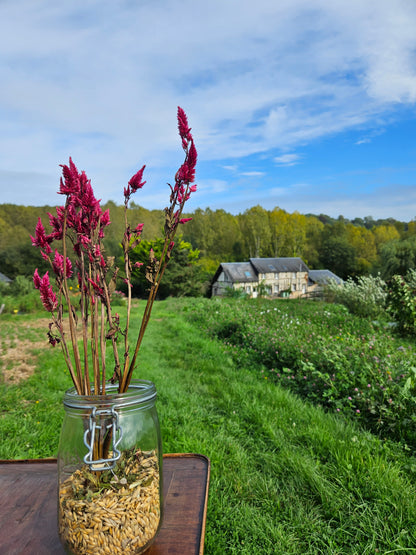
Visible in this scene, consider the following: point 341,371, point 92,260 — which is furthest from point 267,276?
point 92,260

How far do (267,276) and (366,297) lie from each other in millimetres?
18497

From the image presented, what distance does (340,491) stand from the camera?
2357 millimetres

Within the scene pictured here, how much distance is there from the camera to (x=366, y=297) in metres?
13.2

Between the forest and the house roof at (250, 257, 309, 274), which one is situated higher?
the forest

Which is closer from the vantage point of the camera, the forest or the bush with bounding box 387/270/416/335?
the bush with bounding box 387/270/416/335

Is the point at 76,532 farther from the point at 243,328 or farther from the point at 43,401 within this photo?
the point at 243,328

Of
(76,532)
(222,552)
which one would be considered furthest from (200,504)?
(222,552)

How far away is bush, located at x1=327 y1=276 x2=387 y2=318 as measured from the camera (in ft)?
40.8

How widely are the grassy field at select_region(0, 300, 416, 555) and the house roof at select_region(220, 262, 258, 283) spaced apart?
25184mm

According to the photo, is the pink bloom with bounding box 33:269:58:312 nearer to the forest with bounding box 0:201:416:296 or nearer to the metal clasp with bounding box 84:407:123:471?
the metal clasp with bounding box 84:407:123:471

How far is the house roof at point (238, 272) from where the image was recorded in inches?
1201

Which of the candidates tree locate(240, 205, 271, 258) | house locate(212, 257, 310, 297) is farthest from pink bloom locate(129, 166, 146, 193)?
tree locate(240, 205, 271, 258)

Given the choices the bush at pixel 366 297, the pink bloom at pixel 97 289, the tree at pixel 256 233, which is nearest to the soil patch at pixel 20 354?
the pink bloom at pixel 97 289

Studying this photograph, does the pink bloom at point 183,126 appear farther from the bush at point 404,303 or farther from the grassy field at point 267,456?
the bush at point 404,303
